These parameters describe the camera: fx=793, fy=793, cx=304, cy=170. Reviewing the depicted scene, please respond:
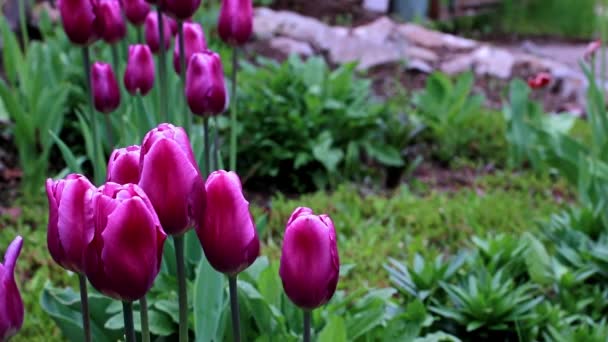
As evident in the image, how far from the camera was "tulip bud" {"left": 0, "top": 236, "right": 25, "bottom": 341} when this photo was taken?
917mm

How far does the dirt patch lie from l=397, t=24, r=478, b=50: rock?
431 millimetres

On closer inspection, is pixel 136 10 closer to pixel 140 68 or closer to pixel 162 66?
pixel 140 68

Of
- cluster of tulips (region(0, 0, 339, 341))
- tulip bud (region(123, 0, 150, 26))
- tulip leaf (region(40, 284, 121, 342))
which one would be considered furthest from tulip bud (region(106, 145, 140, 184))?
tulip bud (region(123, 0, 150, 26))

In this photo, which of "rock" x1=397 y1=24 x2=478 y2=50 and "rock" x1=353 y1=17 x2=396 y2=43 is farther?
"rock" x1=397 y1=24 x2=478 y2=50

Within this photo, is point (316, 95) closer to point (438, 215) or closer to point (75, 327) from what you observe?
point (438, 215)

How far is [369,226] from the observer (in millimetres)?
2873

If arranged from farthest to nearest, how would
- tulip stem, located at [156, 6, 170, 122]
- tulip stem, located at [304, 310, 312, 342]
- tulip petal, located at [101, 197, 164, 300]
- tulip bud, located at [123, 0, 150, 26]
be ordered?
1. tulip bud, located at [123, 0, 150, 26]
2. tulip stem, located at [156, 6, 170, 122]
3. tulip stem, located at [304, 310, 312, 342]
4. tulip petal, located at [101, 197, 164, 300]

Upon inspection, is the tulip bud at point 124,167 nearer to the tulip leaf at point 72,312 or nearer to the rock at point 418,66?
the tulip leaf at point 72,312

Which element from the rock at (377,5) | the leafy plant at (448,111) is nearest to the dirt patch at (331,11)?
the rock at (377,5)

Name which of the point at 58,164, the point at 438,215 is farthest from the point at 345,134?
the point at 58,164

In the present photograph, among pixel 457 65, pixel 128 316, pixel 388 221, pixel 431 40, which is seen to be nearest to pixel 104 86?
pixel 128 316

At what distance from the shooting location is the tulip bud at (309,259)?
1021 millimetres

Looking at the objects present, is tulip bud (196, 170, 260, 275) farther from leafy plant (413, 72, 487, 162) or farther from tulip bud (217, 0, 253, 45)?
leafy plant (413, 72, 487, 162)

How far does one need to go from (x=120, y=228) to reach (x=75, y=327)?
814mm
